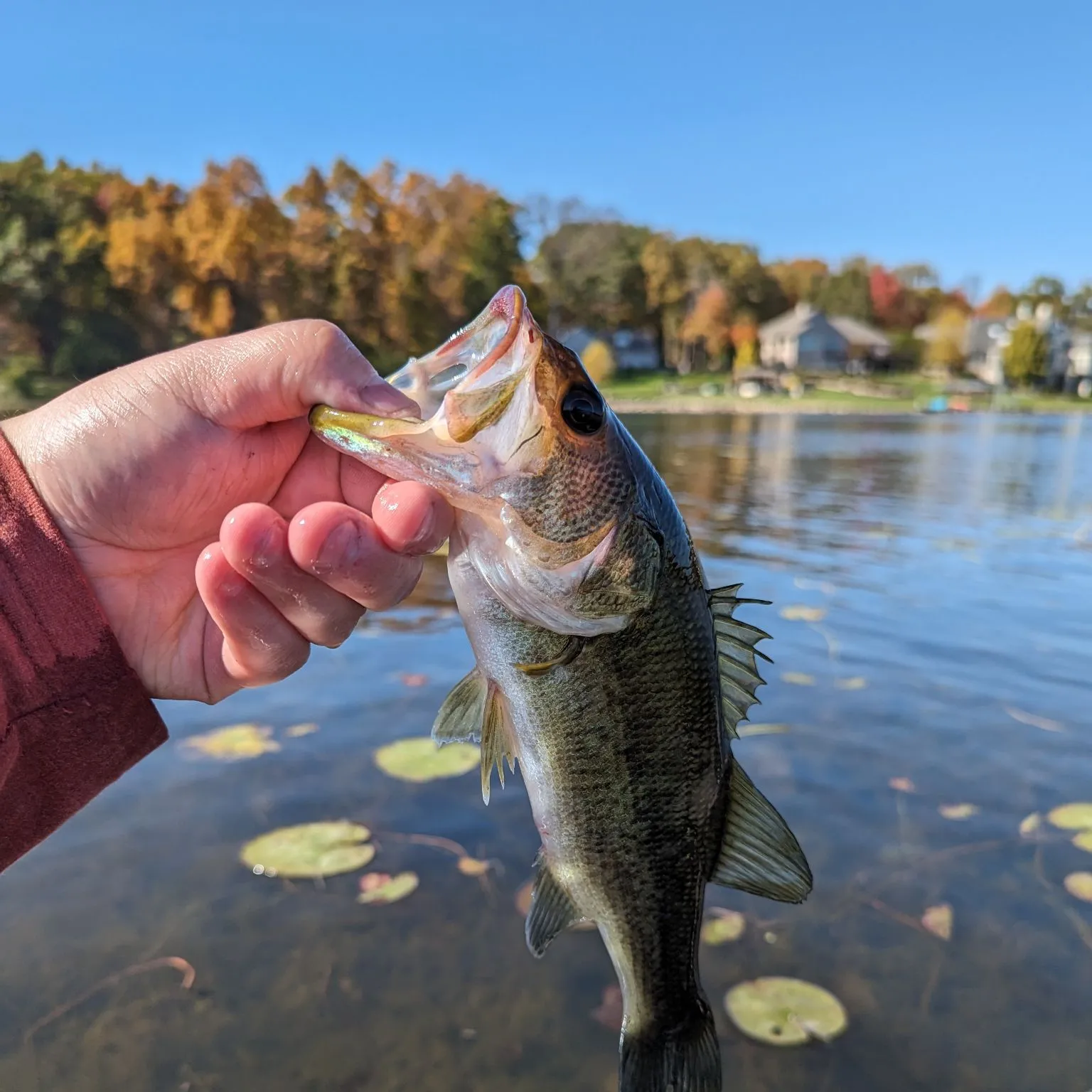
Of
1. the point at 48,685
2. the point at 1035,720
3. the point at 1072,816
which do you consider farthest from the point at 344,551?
the point at 1035,720

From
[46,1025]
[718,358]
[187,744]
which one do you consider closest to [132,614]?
[46,1025]

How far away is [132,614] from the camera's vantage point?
8.06 ft

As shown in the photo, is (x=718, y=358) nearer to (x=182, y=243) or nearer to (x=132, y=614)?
(x=182, y=243)

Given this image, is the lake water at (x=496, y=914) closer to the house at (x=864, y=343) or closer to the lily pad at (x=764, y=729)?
the lily pad at (x=764, y=729)

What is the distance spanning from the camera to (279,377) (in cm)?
212

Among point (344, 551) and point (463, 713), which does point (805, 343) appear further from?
point (344, 551)

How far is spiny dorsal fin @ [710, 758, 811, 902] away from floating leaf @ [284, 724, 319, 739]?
3.84 m

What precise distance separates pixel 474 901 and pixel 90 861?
1.93 metres

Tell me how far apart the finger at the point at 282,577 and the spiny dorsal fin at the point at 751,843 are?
3.65ft

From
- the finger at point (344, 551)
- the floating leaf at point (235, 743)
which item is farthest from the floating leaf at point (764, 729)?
the finger at point (344, 551)

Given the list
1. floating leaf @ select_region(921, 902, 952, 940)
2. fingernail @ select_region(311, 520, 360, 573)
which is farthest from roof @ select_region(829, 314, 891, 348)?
fingernail @ select_region(311, 520, 360, 573)

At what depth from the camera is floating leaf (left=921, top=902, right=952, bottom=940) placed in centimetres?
387

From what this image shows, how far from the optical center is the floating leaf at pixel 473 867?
416 centimetres

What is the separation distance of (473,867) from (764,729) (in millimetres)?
2393
